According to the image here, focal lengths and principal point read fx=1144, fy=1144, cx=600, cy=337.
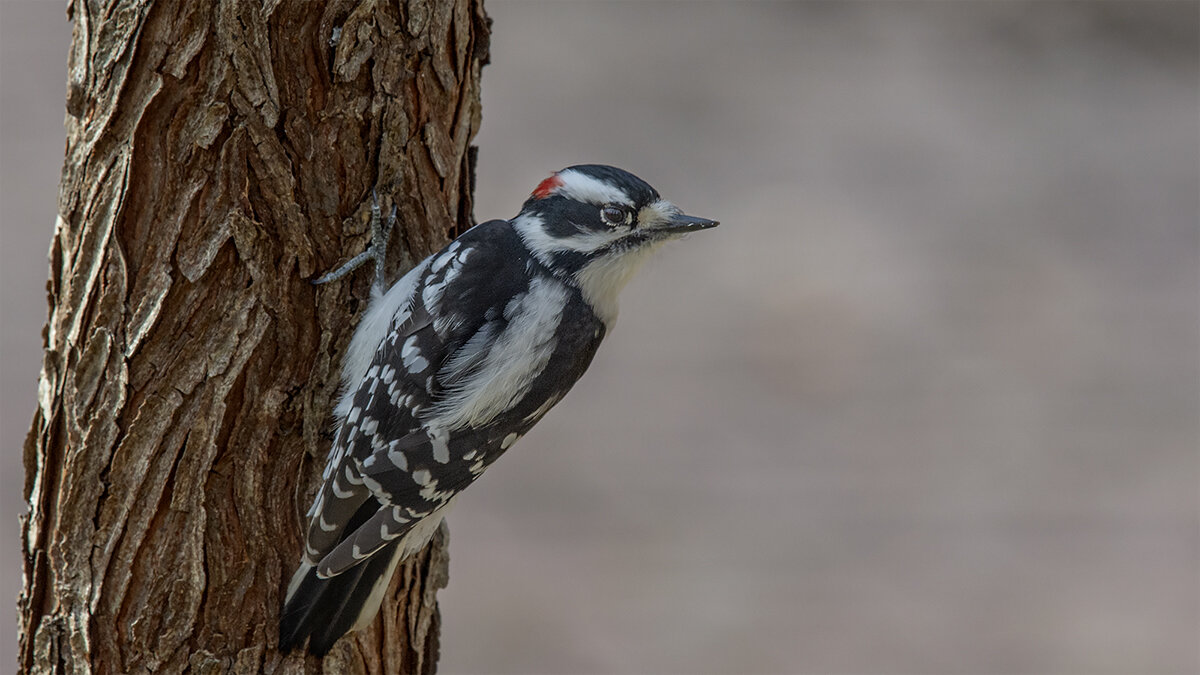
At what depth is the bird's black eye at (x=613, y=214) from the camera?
115 inches

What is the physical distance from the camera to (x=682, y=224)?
2898 millimetres

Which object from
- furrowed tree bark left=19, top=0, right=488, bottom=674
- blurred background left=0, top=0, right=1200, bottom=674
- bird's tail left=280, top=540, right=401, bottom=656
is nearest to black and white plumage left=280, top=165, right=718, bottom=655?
bird's tail left=280, top=540, right=401, bottom=656

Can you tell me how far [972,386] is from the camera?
683 cm

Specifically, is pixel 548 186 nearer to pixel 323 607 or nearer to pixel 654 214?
pixel 654 214

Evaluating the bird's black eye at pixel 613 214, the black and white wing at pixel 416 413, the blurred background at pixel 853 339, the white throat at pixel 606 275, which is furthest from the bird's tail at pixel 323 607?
the blurred background at pixel 853 339

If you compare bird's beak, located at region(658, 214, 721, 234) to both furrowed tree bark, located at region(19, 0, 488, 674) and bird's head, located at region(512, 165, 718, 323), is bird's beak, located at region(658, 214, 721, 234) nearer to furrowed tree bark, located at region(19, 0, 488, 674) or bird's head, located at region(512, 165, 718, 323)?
bird's head, located at region(512, 165, 718, 323)

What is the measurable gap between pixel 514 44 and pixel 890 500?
414 cm

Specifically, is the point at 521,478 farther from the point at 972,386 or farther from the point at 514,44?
the point at 514,44

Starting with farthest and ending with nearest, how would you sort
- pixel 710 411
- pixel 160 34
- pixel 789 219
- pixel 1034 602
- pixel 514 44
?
pixel 514 44, pixel 789 219, pixel 710 411, pixel 1034 602, pixel 160 34

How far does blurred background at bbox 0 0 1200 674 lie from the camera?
5707mm

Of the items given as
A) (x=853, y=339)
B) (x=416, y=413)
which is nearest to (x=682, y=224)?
(x=416, y=413)

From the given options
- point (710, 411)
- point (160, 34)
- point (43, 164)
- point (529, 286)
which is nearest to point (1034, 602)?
point (710, 411)

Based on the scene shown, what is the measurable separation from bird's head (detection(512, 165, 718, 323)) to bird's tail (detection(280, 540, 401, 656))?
37.3 inches

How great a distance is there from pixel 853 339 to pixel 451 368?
4502mm
